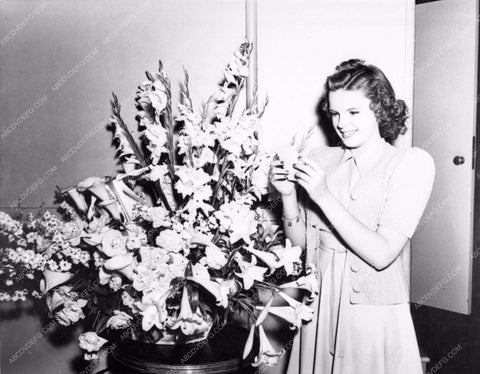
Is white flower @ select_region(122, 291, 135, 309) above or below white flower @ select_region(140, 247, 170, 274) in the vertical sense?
below

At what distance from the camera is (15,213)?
1.50 metres

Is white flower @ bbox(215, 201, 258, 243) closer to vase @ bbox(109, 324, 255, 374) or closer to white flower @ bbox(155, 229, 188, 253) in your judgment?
white flower @ bbox(155, 229, 188, 253)

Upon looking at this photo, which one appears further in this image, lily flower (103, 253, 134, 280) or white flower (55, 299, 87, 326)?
white flower (55, 299, 87, 326)

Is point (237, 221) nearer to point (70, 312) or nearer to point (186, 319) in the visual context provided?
point (186, 319)

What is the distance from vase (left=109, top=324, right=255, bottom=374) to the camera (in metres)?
A: 0.99

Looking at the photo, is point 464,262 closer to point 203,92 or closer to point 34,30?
point 203,92

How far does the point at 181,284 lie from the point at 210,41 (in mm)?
843

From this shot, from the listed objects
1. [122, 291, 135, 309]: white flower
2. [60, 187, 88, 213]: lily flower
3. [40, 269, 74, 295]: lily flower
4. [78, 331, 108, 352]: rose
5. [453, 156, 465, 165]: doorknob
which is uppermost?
[453, 156, 465, 165]: doorknob

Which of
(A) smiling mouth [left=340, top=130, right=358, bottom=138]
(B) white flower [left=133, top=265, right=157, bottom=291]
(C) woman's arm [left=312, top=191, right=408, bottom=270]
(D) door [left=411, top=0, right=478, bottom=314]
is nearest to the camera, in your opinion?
(B) white flower [left=133, top=265, right=157, bottom=291]

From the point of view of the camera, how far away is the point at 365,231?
43.2 inches

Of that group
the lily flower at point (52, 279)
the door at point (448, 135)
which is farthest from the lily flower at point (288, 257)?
the door at point (448, 135)

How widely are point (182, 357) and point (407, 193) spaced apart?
2.11 ft

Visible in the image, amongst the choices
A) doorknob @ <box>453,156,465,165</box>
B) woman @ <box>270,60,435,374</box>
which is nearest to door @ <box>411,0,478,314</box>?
doorknob @ <box>453,156,465,165</box>

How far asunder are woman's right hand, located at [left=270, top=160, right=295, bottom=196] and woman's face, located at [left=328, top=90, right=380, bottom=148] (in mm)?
188
